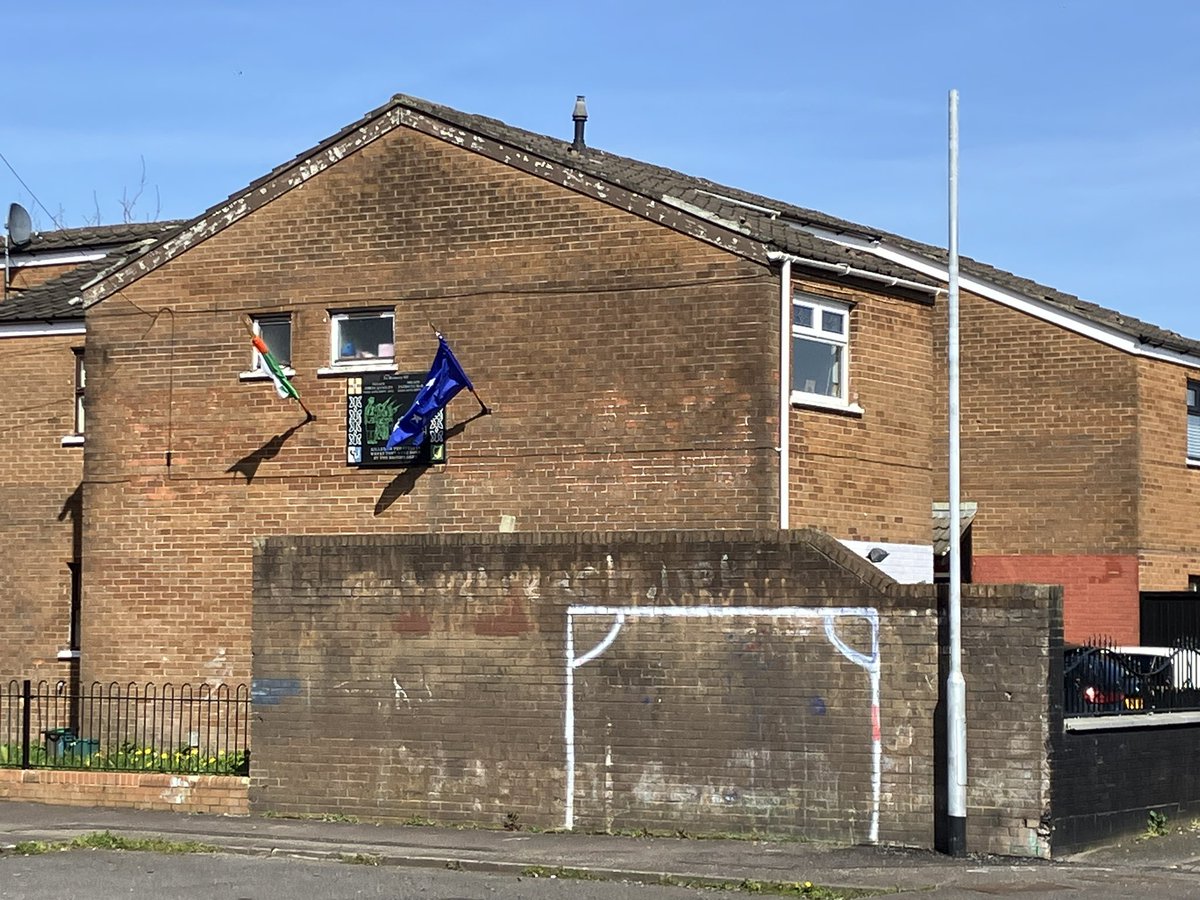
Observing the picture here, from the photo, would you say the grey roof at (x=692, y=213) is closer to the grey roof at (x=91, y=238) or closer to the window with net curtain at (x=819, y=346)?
the window with net curtain at (x=819, y=346)

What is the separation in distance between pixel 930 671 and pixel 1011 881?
213cm

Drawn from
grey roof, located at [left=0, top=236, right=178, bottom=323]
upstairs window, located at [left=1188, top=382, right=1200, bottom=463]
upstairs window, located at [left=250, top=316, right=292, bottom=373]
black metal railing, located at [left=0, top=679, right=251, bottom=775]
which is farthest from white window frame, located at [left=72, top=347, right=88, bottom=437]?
upstairs window, located at [left=1188, top=382, right=1200, bottom=463]

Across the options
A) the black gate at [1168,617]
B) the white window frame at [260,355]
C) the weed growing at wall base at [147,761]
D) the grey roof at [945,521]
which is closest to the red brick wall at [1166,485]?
the black gate at [1168,617]

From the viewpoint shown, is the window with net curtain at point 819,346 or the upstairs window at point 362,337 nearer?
the window with net curtain at point 819,346

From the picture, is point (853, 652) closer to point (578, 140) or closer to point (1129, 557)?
point (1129, 557)

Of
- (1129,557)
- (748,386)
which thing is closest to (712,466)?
(748,386)

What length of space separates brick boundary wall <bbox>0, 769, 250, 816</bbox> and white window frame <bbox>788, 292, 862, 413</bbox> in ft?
24.1

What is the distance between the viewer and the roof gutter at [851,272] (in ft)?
64.4

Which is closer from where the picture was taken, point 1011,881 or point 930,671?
point 1011,881

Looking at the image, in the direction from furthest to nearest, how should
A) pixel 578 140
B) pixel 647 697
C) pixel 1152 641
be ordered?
pixel 578 140, pixel 1152 641, pixel 647 697

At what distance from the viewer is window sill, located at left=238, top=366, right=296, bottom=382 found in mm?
21859

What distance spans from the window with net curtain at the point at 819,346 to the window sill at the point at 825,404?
105 millimetres

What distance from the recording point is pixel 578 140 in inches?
1137

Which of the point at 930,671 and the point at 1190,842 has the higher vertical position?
the point at 930,671
